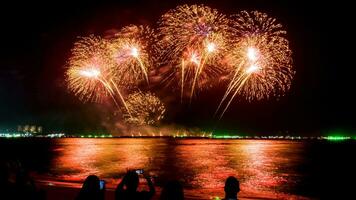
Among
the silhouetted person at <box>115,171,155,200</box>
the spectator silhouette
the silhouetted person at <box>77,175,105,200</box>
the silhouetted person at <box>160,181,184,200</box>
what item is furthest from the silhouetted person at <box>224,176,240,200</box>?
the spectator silhouette

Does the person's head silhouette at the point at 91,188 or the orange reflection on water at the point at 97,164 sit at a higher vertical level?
the person's head silhouette at the point at 91,188

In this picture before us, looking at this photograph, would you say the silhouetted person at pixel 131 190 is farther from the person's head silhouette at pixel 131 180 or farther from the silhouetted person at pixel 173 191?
the silhouetted person at pixel 173 191

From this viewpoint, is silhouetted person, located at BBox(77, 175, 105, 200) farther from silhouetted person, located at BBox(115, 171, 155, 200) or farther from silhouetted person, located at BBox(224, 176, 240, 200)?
silhouetted person, located at BBox(224, 176, 240, 200)

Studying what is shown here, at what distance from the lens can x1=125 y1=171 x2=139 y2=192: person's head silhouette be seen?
575 centimetres

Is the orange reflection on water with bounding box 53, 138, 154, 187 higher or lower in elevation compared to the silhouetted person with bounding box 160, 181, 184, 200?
lower

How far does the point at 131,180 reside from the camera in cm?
579

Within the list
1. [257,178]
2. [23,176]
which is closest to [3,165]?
[23,176]

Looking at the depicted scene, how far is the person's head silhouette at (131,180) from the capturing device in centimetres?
575

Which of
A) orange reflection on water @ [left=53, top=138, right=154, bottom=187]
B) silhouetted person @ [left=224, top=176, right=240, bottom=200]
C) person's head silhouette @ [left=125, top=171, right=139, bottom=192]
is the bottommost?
orange reflection on water @ [left=53, top=138, right=154, bottom=187]

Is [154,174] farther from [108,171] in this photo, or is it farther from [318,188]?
[318,188]

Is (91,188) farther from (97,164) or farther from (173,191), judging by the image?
(97,164)

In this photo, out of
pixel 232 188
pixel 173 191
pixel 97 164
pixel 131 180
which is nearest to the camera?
pixel 173 191

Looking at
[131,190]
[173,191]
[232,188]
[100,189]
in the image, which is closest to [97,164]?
[232,188]

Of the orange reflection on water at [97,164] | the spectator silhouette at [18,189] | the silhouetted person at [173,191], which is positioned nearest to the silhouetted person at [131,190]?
the silhouetted person at [173,191]
